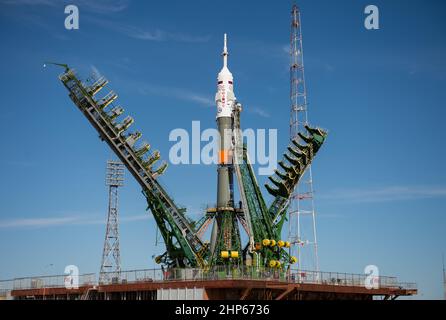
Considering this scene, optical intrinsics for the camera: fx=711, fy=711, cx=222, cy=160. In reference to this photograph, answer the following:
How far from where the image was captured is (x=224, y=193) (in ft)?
248

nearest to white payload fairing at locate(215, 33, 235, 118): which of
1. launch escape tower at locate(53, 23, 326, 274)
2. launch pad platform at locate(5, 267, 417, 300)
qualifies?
launch escape tower at locate(53, 23, 326, 274)

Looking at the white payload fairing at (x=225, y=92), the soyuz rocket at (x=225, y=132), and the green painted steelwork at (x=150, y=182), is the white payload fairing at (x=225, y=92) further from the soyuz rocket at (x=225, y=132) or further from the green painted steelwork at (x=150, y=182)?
the green painted steelwork at (x=150, y=182)

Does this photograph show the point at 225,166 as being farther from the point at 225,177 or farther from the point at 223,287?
the point at 223,287

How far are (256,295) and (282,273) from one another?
730cm

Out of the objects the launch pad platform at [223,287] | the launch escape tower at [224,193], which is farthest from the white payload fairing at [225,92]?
the launch pad platform at [223,287]

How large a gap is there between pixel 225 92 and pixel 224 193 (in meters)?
11.5

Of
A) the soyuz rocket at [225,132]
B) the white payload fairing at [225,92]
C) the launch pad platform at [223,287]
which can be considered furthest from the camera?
the white payload fairing at [225,92]

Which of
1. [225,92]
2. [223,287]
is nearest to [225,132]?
[225,92]

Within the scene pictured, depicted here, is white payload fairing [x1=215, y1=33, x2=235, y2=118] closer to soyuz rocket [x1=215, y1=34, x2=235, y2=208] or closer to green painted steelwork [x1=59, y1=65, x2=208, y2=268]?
soyuz rocket [x1=215, y1=34, x2=235, y2=208]

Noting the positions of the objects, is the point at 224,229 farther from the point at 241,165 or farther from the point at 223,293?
the point at 223,293

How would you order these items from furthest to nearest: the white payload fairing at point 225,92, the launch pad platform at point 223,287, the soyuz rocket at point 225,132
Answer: the white payload fairing at point 225,92
the soyuz rocket at point 225,132
the launch pad platform at point 223,287

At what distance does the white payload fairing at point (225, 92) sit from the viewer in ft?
256

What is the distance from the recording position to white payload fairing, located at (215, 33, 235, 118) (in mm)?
77938
